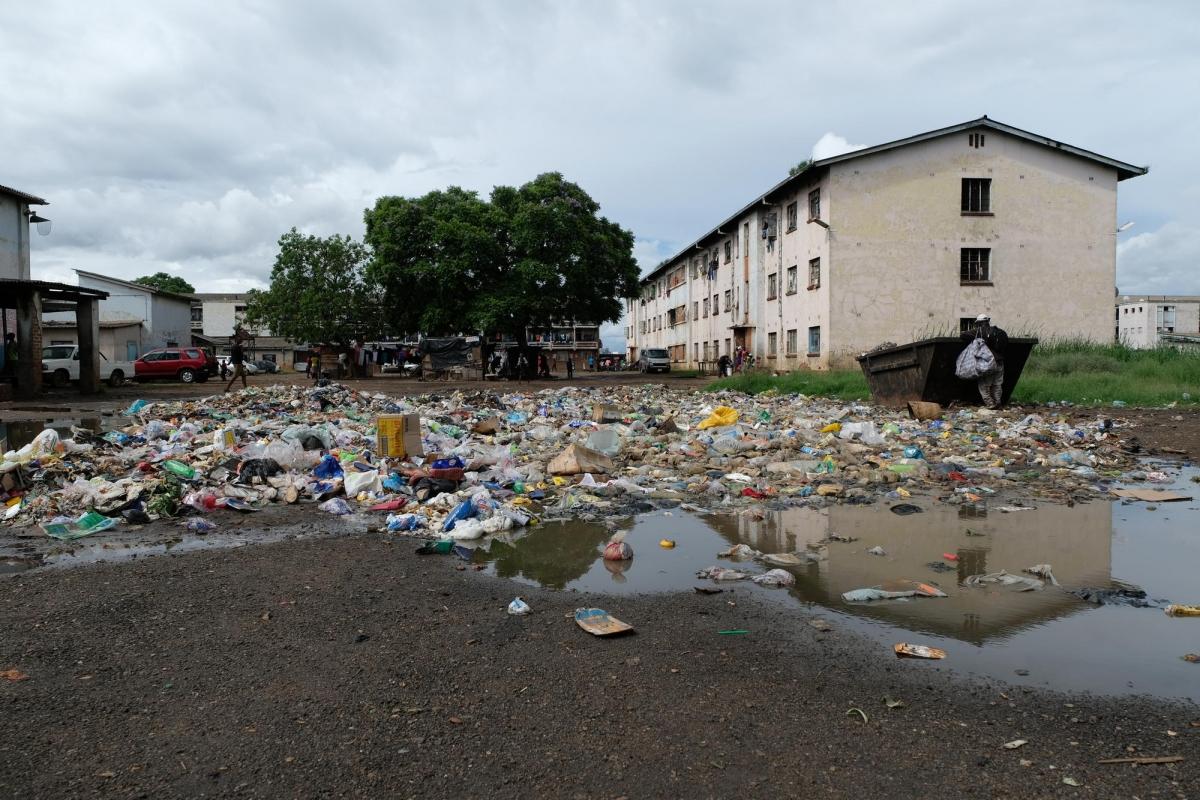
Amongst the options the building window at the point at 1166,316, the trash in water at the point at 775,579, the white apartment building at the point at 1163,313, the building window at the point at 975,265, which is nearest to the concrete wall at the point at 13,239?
the trash in water at the point at 775,579

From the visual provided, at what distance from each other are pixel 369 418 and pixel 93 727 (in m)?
9.65

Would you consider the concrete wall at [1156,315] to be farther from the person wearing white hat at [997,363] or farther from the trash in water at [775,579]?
the trash in water at [775,579]

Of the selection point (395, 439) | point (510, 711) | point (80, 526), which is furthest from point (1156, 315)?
point (510, 711)

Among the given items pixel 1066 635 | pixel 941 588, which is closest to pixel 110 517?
pixel 941 588

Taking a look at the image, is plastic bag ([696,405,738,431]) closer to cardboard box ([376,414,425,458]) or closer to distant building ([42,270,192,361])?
cardboard box ([376,414,425,458])

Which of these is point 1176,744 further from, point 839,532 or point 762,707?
point 839,532

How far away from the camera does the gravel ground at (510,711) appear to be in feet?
6.98

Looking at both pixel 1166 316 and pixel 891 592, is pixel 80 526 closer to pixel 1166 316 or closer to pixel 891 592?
pixel 891 592

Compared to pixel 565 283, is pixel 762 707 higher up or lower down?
lower down

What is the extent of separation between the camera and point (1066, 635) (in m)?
3.25

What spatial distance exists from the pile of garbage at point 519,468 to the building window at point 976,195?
15881mm

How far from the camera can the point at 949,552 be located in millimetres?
4672

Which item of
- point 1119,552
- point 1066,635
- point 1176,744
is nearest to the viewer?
point 1176,744

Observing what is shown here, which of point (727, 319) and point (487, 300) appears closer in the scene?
point (487, 300)
